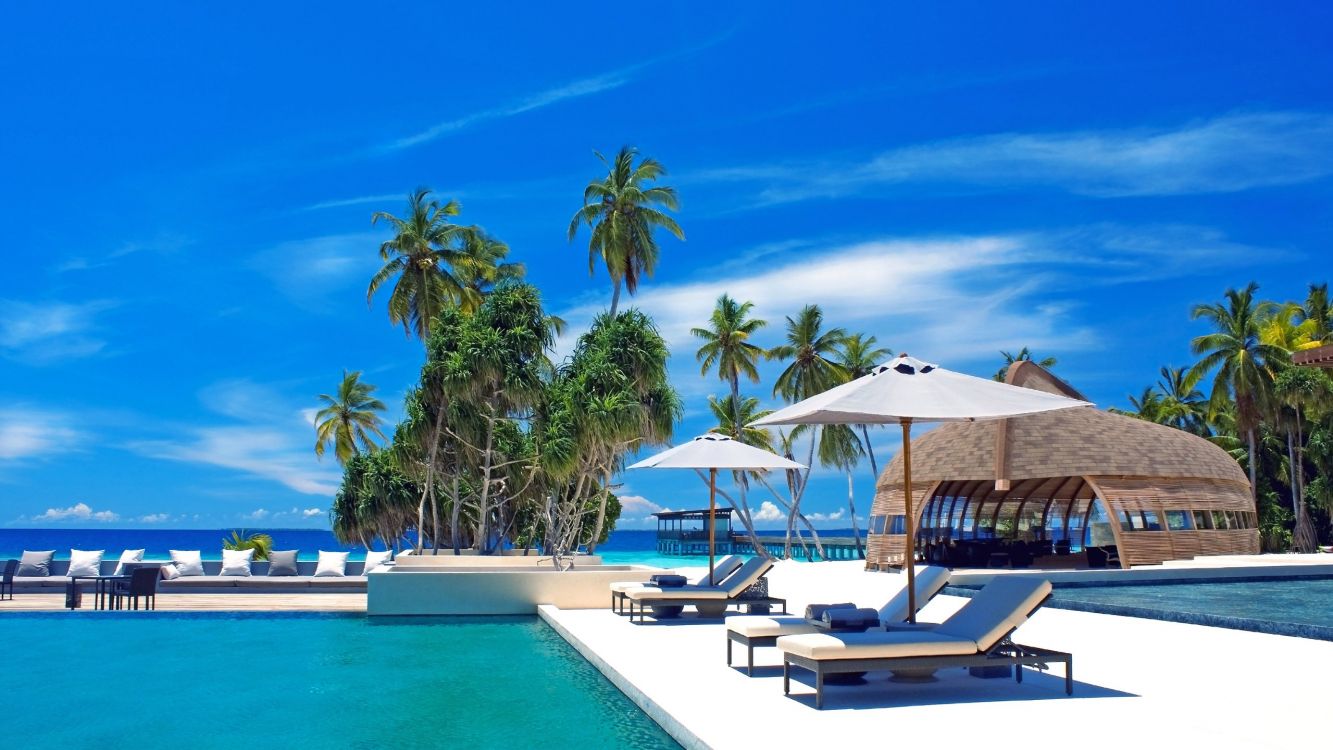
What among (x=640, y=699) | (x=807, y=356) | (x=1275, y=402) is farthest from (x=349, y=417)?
(x=1275, y=402)

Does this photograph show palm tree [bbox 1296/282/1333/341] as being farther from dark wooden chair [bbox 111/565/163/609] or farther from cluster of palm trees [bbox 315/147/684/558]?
dark wooden chair [bbox 111/565/163/609]

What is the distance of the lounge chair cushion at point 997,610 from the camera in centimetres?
717

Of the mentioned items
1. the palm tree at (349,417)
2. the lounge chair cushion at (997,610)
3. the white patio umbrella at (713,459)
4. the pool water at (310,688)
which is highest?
the palm tree at (349,417)

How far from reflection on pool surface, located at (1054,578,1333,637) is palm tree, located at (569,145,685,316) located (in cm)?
1718

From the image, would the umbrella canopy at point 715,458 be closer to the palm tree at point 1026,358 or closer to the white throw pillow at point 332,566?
the white throw pillow at point 332,566

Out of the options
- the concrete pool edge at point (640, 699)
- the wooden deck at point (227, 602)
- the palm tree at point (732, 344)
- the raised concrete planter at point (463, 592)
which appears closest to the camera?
the concrete pool edge at point (640, 699)

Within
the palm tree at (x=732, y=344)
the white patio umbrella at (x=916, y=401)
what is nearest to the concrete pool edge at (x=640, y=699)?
the white patio umbrella at (x=916, y=401)

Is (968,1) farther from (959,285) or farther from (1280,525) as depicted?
(1280,525)

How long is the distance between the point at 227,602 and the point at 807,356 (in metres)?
27.0

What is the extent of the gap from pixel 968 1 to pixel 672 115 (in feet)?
25.0

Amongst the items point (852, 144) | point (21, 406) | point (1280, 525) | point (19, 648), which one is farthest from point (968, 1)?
point (21, 406)

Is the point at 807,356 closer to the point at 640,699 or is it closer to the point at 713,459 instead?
the point at 713,459

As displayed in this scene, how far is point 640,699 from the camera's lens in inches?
301

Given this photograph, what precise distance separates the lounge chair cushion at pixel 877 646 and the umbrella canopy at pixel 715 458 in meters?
6.58
